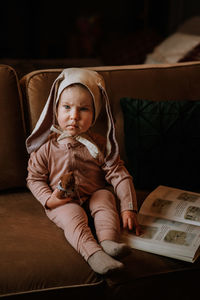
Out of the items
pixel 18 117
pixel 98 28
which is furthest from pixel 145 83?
pixel 98 28

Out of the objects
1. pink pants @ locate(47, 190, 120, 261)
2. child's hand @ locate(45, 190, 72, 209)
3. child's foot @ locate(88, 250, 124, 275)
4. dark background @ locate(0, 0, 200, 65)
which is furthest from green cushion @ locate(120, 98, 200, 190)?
dark background @ locate(0, 0, 200, 65)

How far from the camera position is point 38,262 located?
1.17m

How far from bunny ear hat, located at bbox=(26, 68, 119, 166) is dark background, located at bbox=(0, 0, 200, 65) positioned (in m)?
2.67

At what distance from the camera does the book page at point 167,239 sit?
1.24 meters

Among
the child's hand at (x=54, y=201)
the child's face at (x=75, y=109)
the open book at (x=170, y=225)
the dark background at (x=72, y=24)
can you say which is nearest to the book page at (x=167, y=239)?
the open book at (x=170, y=225)

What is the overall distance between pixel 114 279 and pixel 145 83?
33.6 inches

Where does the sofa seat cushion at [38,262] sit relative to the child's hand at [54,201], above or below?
below

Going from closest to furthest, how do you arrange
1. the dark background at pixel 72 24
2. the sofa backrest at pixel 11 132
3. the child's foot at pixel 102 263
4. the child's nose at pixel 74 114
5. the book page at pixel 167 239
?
the child's foot at pixel 102 263
the book page at pixel 167 239
the child's nose at pixel 74 114
the sofa backrest at pixel 11 132
the dark background at pixel 72 24

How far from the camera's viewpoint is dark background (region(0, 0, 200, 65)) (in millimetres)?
4203

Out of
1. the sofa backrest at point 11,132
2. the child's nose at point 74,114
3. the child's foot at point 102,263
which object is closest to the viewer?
the child's foot at point 102,263

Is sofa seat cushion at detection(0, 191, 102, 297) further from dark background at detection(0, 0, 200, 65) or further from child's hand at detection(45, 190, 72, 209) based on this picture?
dark background at detection(0, 0, 200, 65)

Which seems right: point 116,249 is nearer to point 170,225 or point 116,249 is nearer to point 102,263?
point 102,263

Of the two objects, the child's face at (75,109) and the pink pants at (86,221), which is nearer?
the pink pants at (86,221)

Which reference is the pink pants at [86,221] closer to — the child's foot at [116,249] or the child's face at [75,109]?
the child's foot at [116,249]
